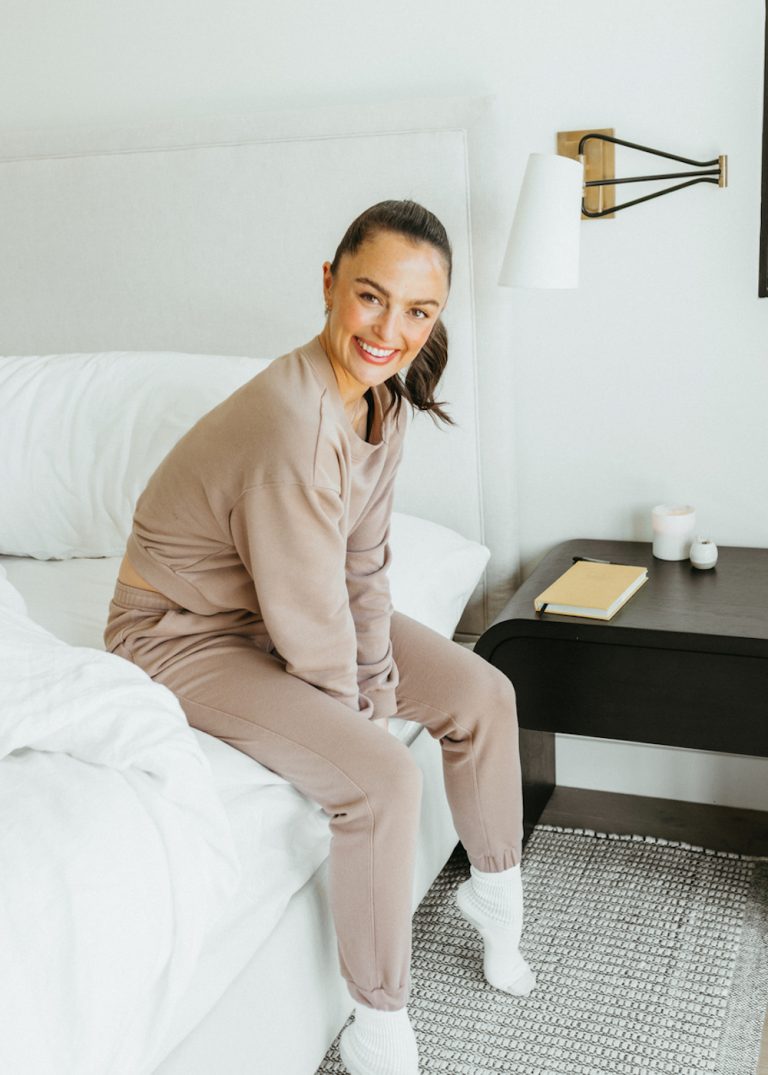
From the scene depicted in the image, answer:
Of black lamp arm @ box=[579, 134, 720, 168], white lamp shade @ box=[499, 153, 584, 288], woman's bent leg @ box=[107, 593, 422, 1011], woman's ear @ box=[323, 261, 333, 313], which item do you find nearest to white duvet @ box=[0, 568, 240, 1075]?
woman's bent leg @ box=[107, 593, 422, 1011]

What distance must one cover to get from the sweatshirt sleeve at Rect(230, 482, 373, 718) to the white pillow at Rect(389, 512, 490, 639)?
1.24ft

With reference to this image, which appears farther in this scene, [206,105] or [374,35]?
[206,105]

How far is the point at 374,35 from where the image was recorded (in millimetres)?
1919

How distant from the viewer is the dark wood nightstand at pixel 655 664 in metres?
1.58

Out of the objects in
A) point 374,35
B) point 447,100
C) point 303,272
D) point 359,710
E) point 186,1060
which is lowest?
point 186,1060

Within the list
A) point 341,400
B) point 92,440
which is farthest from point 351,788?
point 92,440

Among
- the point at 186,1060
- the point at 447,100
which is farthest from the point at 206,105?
the point at 186,1060

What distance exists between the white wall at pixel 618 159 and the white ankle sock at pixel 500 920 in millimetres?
615

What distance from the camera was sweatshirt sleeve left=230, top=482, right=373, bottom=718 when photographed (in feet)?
4.14

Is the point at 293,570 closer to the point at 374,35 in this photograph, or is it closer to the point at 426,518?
the point at 426,518

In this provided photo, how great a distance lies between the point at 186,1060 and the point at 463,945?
687 millimetres

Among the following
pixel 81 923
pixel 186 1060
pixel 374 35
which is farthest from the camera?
pixel 374 35

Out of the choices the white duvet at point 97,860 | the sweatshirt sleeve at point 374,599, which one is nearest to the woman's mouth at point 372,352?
the sweatshirt sleeve at point 374,599

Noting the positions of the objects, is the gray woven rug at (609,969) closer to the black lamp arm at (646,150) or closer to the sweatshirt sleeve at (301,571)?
the sweatshirt sleeve at (301,571)
